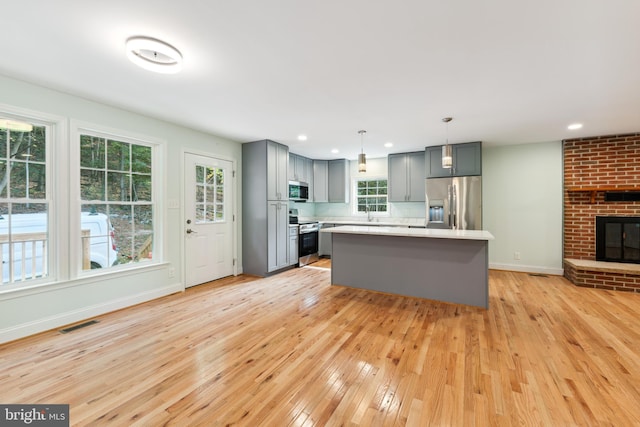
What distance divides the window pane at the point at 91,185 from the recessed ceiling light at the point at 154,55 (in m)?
1.69

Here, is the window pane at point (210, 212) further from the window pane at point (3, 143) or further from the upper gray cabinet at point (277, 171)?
the window pane at point (3, 143)

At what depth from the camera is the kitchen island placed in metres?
3.26

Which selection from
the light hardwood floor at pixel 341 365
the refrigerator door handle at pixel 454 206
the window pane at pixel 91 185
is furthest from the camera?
the refrigerator door handle at pixel 454 206

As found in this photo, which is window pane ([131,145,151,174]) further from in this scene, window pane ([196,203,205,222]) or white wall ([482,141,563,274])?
white wall ([482,141,563,274])

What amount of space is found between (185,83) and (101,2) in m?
1.04

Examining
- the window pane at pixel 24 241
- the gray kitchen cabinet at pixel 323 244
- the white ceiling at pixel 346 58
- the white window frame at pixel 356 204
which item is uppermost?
the white ceiling at pixel 346 58

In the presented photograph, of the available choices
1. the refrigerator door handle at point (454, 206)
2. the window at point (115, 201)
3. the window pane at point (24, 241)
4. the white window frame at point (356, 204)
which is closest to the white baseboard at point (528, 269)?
the refrigerator door handle at point (454, 206)

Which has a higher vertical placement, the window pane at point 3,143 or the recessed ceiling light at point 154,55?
the recessed ceiling light at point 154,55

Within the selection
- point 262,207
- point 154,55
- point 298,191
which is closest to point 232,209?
point 262,207

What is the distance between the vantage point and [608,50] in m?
2.05

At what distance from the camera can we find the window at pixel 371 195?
6500 millimetres

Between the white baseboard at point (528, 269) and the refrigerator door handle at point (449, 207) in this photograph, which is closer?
the white baseboard at point (528, 269)

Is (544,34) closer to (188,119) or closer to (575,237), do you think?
(188,119)

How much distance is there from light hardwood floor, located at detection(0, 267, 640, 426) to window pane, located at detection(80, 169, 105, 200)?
140cm
